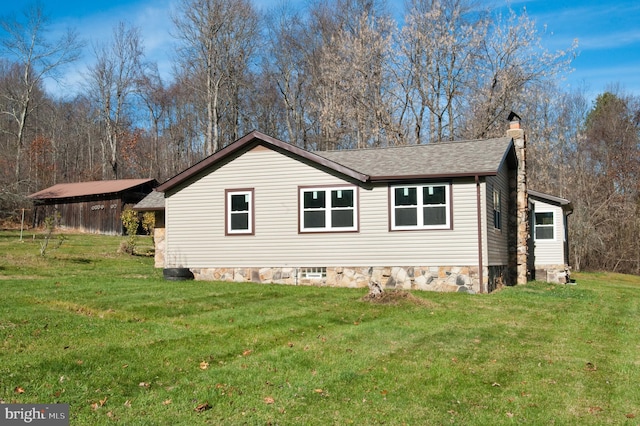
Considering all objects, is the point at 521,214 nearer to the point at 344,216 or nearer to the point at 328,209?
the point at 344,216

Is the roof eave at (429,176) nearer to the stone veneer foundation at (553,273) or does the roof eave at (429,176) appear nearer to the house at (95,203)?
the stone veneer foundation at (553,273)

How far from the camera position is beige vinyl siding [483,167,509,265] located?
51.1ft

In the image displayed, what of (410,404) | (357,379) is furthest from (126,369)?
(410,404)

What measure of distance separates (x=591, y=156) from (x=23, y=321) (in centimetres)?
3785

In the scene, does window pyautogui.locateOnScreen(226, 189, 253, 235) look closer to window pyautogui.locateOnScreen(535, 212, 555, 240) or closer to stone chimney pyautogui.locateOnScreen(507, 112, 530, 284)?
stone chimney pyautogui.locateOnScreen(507, 112, 530, 284)

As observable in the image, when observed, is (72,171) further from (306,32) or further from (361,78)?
(361,78)

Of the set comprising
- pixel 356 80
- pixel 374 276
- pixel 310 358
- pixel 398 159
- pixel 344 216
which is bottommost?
pixel 310 358

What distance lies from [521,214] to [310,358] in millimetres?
13954

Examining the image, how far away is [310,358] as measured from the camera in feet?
23.7

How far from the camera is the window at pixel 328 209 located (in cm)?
1606

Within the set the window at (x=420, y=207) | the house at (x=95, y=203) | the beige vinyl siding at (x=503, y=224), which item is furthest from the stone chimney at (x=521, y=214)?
the house at (x=95, y=203)

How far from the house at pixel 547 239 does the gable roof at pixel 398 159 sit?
3.61 meters

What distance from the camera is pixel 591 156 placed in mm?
38062

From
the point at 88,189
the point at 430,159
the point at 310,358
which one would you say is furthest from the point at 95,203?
the point at 310,358
